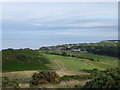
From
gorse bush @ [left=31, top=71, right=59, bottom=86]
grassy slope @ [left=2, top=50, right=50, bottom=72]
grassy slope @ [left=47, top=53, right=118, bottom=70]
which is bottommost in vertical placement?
grassy slope @ [left=47, top=53, right=118, bottom=70]

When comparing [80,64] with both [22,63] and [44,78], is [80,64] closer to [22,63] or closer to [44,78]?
[22,63]

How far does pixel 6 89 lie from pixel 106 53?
6118cm

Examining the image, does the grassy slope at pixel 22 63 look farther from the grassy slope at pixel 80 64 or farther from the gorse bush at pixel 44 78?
the gorse bush at pixel 44 78

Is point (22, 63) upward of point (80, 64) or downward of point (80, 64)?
upward

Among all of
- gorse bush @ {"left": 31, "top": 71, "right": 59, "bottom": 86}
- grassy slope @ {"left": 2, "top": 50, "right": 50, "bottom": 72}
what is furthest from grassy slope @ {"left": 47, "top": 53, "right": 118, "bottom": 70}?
gorse bush @ {"left": 31, "top": 71, "right": 59, "bottom": 86}

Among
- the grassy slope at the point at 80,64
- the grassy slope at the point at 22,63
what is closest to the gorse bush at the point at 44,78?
the grassy slope at the point at 22,63

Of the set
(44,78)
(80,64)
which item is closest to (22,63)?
(80,64)

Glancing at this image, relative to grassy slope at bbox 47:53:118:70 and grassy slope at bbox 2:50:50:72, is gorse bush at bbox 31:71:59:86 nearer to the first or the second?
grassy slope at bbox 2:50:50:72

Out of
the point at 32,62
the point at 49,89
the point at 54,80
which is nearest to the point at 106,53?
the point at 32,62

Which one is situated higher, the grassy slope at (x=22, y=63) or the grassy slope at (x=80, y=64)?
the grassy slope at (x=22, y=63)

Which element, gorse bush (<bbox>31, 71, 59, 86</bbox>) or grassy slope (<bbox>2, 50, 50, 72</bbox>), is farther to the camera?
grassy slope (<bbox>2, 50, 50, 72</bbox>)

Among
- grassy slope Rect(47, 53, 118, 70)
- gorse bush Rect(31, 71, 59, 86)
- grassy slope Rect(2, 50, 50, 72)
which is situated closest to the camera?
gorse bush Rect(31, 71, 59, 86)

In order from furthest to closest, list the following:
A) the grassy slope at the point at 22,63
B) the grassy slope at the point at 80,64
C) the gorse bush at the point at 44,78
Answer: the grassy slope at the point at 80,64
the grassy slope at the point at 22,63
the gorse bush at the point at 44,78

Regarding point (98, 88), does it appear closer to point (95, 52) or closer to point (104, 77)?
point (104, 77)
